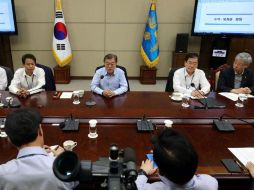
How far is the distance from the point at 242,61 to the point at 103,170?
2.94m

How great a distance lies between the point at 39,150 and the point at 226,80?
2931 mm

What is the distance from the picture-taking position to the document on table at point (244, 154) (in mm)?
1651

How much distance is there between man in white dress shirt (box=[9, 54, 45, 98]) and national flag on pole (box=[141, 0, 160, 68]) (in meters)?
2.49

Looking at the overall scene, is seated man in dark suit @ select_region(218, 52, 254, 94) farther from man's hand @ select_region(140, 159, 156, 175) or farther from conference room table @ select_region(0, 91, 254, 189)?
man's hand @ select_region(140, 159, 156, 175)

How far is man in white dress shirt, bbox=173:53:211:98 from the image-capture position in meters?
3.12

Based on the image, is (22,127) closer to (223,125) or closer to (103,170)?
(103,170)

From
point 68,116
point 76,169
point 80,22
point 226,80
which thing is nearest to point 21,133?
point 76,169

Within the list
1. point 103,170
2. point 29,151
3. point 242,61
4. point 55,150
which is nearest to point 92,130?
point 55,150

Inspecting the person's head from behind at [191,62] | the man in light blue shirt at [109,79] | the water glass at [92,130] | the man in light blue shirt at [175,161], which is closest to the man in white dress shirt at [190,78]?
the person's head from behind at [191,62]

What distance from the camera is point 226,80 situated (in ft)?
11.3

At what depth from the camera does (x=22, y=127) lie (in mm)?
1201

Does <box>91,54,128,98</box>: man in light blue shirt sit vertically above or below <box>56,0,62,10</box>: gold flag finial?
below

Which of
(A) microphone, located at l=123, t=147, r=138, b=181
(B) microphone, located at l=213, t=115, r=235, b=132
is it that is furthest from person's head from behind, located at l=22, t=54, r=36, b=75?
(A) microphone, located at l=123, t=147, r=138, b=181

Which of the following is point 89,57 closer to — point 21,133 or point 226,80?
point 226,80
